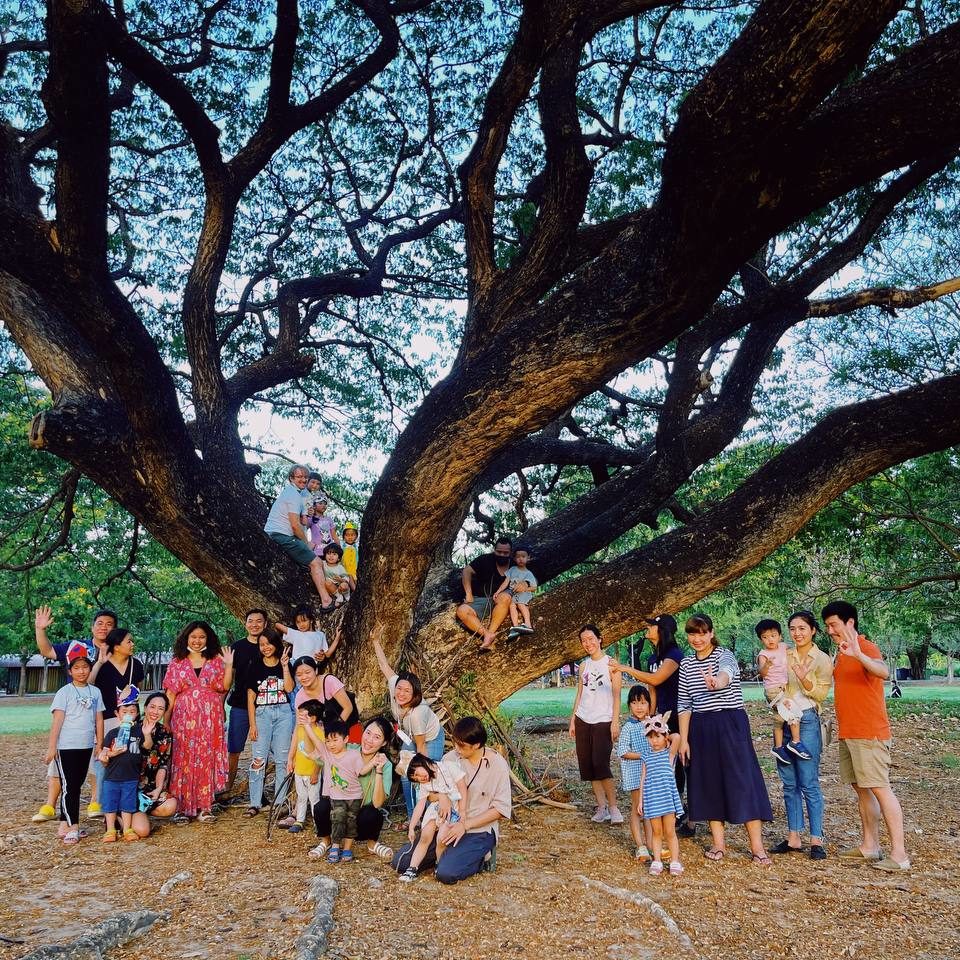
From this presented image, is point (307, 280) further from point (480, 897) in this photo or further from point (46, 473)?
point (480, 897)

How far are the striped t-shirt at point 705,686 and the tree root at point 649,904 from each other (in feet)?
4.91

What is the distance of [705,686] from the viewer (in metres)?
5.68

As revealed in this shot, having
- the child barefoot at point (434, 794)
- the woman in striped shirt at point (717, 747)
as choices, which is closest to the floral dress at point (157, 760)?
the child barefoot at point (434, 794)

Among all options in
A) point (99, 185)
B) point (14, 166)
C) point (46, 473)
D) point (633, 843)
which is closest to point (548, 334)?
point (99, 185)

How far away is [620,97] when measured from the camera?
912 cm

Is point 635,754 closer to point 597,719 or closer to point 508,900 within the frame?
point 597,719

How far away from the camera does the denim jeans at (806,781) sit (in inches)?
217

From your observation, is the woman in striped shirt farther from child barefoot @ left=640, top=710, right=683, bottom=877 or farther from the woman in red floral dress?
the woman in red floral dress

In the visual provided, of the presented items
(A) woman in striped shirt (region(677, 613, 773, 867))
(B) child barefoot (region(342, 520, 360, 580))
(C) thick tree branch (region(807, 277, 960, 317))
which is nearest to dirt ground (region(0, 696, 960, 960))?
(A) woman in striped shirt (region(677, 613, 773, 867))

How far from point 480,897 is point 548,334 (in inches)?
133

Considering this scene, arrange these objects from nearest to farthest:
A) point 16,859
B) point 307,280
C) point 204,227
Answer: point 16,859
point 204,227
point 307,280

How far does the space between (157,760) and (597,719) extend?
3667mm

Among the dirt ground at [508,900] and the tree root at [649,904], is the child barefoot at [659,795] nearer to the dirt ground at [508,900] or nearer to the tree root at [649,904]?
the dirt ground at [508,900]

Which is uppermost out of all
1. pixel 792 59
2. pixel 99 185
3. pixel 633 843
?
pixel 99 185
